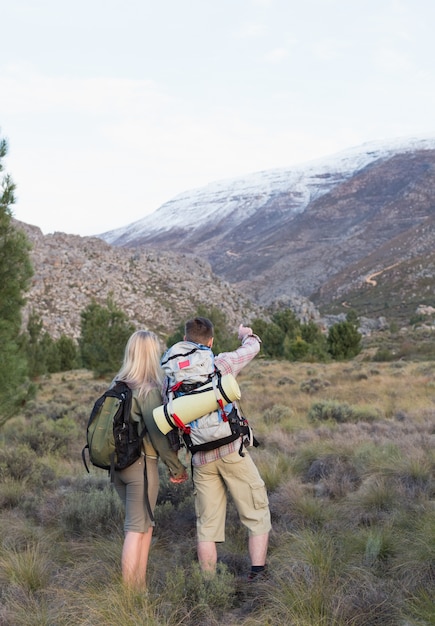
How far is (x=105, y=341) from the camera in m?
22.7

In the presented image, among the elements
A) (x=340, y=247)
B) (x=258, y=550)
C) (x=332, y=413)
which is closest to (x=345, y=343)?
(x=332, y=413)

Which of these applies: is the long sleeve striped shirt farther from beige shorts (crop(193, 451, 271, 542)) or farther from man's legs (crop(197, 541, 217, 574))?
man's legs (crop(197, 541, 217, 574))

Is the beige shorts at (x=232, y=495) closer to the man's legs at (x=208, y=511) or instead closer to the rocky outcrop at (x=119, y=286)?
the man's legs at (x=208, y=511)

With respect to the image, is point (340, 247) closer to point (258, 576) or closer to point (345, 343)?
point (345, 343)

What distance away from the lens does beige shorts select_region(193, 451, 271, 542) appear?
3.49 m

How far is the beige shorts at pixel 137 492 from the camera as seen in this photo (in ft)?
10.9

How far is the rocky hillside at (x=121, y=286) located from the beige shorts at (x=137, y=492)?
3962 cm

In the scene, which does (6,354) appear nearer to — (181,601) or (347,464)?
(347,464)

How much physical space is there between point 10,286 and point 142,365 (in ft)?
17.2

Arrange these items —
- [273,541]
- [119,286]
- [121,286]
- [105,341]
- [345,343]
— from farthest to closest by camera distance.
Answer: [121,286]
[119,286]
[345,343]
[105,341]
[273,541]

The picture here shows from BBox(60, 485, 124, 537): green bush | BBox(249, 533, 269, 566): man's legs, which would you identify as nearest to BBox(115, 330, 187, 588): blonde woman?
BBox(249, 533, 269, 566): man's legs

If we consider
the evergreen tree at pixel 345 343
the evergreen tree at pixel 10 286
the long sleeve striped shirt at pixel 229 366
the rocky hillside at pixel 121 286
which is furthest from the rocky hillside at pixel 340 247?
the long sleeve striped shirt at pixel 229 366

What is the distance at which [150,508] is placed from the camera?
132 inches

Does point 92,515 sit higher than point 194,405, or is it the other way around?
point 194,405
